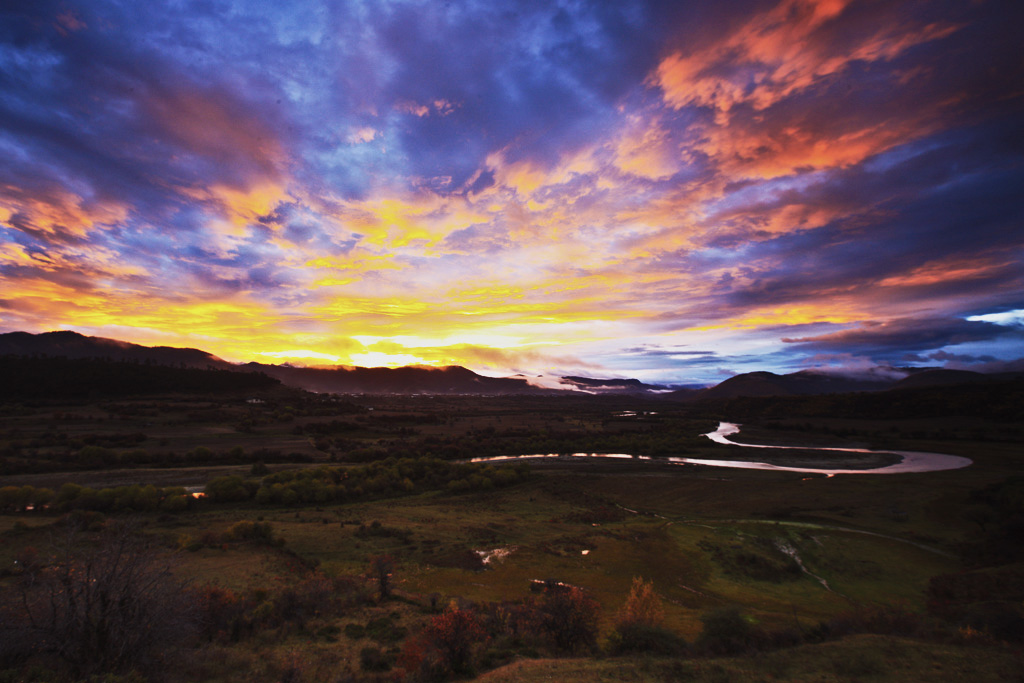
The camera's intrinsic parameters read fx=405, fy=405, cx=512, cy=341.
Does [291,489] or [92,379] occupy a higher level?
[92,379]

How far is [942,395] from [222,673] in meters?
209

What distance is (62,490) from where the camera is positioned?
4262 cm

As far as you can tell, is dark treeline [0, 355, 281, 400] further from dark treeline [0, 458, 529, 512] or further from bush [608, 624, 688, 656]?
bush [608, 624, 688, 656]

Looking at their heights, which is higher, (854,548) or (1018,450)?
(1018,450)

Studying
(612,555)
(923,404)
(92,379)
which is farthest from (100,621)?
(923,404)

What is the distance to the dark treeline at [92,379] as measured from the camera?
423ft

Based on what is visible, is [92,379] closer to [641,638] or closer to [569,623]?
[569,623]

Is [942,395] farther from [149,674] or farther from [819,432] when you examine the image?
[149,674]

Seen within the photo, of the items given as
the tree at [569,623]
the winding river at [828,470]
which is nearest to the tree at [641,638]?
the tree at [569,623]

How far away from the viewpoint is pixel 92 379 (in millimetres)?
141875

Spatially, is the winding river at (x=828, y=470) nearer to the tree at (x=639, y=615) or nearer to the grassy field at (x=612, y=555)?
the grassy field at (x=612, y=555)

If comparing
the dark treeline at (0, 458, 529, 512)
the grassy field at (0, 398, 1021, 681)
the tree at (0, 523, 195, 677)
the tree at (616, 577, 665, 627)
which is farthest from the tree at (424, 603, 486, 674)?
the dark treeline at (0, 458, 529, 512)

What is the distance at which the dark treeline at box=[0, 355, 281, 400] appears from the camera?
129 metres

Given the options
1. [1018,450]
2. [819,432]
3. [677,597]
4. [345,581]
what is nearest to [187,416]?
[345,581]
